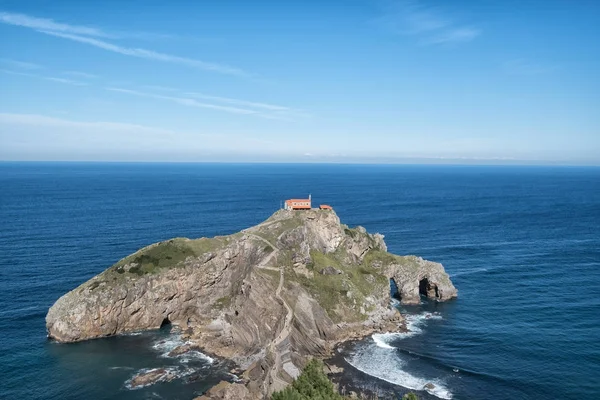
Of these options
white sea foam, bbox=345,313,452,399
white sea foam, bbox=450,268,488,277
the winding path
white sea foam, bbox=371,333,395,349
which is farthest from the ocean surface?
the winding path

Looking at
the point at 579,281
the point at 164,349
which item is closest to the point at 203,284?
the point at 164,349

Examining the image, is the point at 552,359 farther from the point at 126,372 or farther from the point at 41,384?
the point at 41,384

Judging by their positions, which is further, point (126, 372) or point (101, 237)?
point (101, 237)

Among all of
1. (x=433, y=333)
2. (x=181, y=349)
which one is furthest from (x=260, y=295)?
(x=433, y=333)

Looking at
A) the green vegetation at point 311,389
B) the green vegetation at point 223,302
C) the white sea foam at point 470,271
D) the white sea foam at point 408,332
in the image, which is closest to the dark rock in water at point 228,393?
the green vegetation at point 311,389

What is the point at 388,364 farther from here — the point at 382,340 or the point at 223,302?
the point at 223,302

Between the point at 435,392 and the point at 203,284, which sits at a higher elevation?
the point at 203,284

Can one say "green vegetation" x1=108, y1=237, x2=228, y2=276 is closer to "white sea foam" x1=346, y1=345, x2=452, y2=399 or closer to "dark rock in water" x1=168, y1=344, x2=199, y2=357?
"dark rock in water" x1=168, y1=344, x2=199, y2=357
